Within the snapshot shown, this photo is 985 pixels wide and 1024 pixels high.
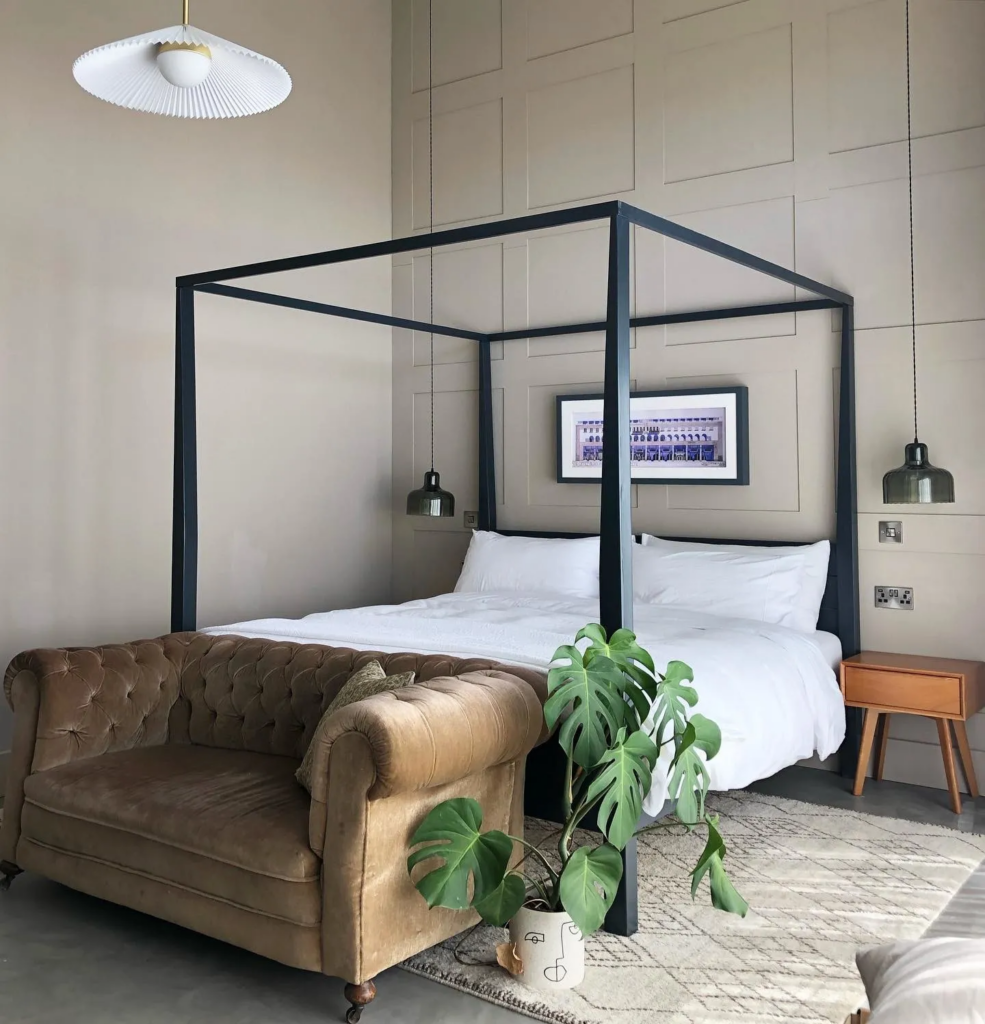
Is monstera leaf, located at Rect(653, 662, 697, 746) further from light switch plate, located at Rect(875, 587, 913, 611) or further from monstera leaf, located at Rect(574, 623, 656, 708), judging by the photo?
light switch plate, located at Rect(875, 587, 913, 611)

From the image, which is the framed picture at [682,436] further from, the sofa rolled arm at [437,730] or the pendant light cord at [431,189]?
the sofa rolled arm at [437,730]

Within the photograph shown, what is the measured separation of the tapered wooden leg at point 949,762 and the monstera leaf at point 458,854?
7.57 feet

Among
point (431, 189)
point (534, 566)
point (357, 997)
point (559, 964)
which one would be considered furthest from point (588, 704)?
point (431, 189)

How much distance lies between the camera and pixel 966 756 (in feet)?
13.7

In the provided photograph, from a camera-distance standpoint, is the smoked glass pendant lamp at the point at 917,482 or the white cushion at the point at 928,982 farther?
the smoked glass pendant lamp at the point at 917,482

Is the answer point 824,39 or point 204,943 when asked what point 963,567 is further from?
point 204,943

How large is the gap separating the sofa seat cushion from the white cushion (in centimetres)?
158

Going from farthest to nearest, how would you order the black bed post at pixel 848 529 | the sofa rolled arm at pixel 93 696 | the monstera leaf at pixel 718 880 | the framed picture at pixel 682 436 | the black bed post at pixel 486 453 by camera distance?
the black bed post at pixel 486 453 < the framed picture at pixel 682 436 < the black bed post at pixel 848 529 < the sofa rolled arm at pixel 93 696 < the monstera leaf at pixel 718 880

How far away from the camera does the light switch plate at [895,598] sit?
14.7 feet

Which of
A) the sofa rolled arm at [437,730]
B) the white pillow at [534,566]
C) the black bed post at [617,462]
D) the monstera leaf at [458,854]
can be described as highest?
the black bed post at [617,462]

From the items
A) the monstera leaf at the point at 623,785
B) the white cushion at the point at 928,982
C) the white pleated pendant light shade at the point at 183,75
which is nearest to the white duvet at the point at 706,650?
the monstera leaf at the point at 623,785

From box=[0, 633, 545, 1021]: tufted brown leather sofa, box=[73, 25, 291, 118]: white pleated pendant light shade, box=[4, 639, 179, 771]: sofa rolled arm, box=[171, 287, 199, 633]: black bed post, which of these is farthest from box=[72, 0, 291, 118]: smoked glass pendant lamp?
box=[4, 639, 179, 771]: sofa rolled arm

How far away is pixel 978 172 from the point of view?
4.29 meters

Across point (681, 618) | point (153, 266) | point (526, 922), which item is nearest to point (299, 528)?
point (153, 266)
